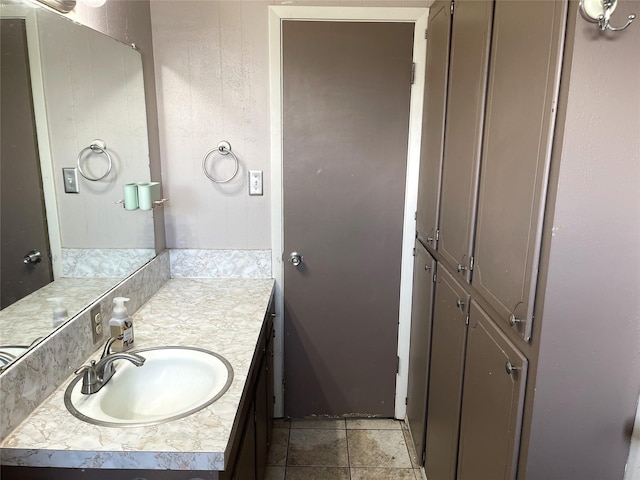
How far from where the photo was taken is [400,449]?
239 cm

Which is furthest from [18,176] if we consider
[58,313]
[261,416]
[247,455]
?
[261,416]

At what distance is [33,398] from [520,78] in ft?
4.86

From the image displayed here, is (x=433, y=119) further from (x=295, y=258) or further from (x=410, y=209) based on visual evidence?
(x=295, y=258)

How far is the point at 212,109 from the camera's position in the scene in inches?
87.7

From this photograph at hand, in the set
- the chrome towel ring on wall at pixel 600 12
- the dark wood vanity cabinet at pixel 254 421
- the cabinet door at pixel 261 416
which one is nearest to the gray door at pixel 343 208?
the dark wood vanity cabinet at pixel 254 421

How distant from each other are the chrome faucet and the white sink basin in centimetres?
2

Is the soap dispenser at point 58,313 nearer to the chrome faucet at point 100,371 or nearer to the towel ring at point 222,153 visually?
the chrome faucet at point 100,371

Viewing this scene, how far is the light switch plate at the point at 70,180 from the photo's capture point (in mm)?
1445

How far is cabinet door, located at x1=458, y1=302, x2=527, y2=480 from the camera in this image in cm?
114

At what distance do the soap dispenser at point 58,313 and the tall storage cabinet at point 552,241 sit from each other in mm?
1261

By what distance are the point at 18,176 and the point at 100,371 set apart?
584 millimetres

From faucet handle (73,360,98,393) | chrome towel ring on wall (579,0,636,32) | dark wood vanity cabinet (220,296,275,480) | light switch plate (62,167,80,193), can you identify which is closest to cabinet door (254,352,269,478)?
dark wood vanity cabinet (220,296,275,480)

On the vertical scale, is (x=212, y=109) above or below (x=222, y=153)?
above

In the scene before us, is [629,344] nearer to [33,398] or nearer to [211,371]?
[211,371]
